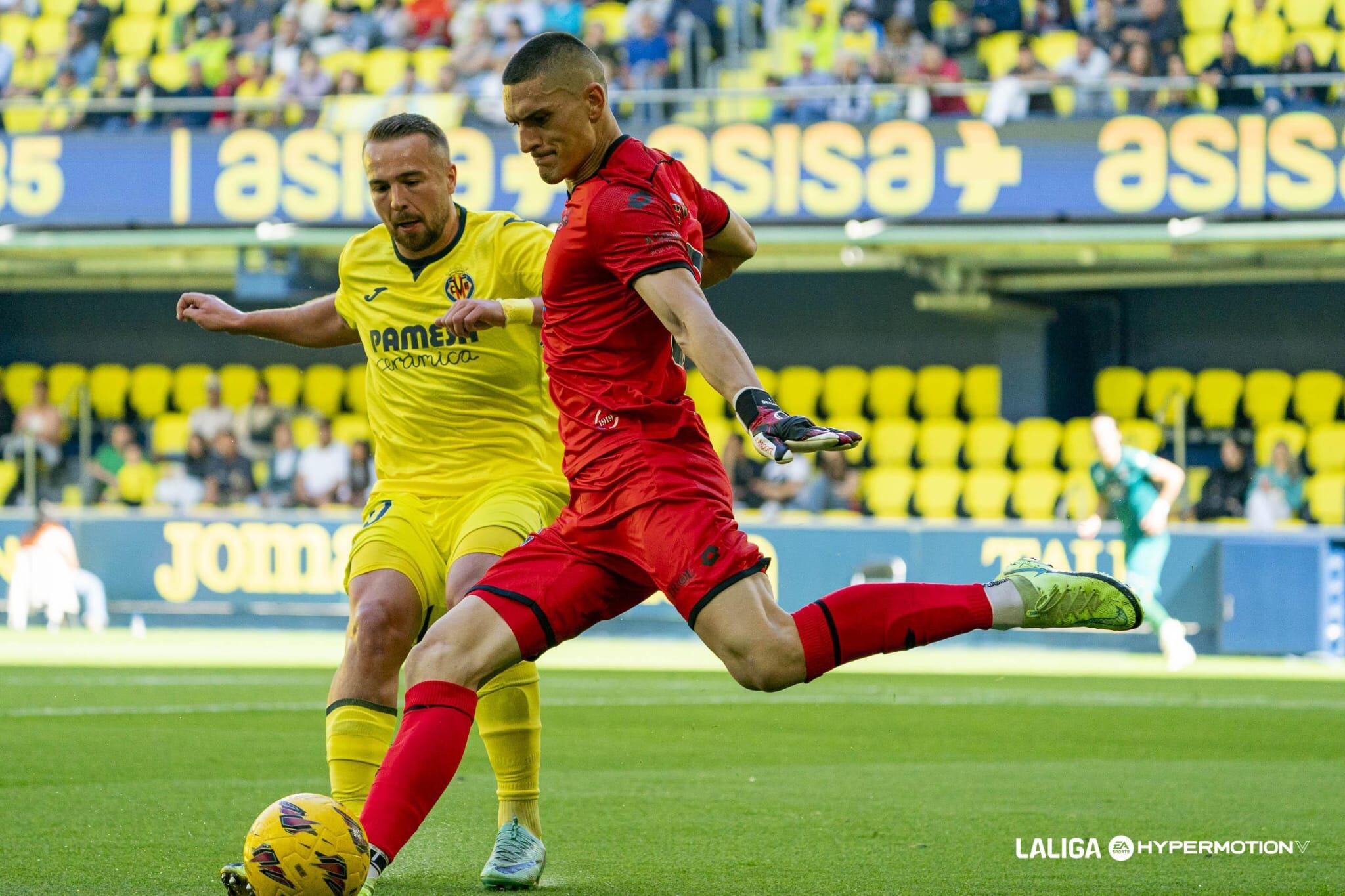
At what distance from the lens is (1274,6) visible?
17.8m

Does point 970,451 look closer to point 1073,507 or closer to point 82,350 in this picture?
point 1073,507

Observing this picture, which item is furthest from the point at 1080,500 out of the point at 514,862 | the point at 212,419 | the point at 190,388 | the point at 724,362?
the point at 724,362

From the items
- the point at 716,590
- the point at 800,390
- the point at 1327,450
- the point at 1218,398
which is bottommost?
the point at 1327,450

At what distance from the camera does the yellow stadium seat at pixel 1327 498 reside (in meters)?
17.2

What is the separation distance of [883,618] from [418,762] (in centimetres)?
119

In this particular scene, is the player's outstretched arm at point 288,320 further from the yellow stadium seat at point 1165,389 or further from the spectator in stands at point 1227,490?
the yellow stadium seat at point 1165,389

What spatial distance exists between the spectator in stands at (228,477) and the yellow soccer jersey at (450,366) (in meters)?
14.1

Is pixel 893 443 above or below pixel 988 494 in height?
above

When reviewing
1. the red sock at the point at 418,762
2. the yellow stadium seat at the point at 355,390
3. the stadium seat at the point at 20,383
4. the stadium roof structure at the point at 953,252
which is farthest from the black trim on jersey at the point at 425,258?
the stadium seat at the point at 20,383

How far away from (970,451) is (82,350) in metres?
11.9

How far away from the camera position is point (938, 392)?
20328 millimetres

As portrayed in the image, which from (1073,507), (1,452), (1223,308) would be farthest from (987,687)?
(1,452)

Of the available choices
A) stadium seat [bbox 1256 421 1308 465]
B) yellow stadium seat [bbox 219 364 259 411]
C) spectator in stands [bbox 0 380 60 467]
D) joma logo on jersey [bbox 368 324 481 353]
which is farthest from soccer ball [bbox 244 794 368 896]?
yellow stadium seat [bbox 219 364 259 411]

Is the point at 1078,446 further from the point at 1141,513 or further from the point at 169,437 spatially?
the point at 169,437
